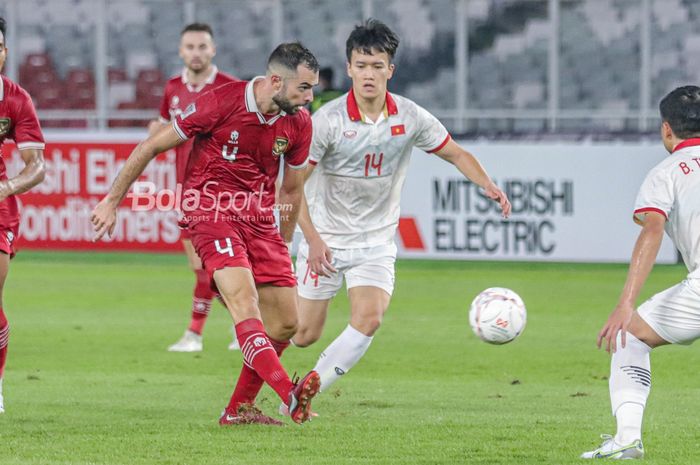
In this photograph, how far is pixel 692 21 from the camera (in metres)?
22.4

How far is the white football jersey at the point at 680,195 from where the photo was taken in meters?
6.08

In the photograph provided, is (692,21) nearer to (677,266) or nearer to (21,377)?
(677,266)

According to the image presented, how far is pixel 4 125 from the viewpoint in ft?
25.9

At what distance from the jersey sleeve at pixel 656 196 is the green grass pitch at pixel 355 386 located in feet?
3.83

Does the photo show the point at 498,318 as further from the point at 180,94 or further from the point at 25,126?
the point at 180,94

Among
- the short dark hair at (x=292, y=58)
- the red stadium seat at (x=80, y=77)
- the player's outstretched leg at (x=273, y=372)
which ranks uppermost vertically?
the short dark hair at (x=292, y=58)

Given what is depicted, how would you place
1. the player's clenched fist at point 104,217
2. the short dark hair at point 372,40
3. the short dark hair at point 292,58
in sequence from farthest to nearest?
the short dark hair at point 372,40, the short dark hair at point 292,58, the player's clenched fist at point 104,217

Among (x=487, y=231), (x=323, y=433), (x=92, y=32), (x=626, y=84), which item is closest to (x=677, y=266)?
(x=487, y=231)

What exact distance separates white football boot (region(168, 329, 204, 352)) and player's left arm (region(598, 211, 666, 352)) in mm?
5711

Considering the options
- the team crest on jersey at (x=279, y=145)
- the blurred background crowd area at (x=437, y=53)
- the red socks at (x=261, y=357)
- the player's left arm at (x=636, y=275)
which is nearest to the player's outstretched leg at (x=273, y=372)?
the red socks at (x=261, y=357)

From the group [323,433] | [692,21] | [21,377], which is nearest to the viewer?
[323,433]

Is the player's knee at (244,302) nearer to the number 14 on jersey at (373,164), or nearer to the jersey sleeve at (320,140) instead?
the jersey sleeve at (320,140)

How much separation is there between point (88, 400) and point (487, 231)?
8984 millimetres

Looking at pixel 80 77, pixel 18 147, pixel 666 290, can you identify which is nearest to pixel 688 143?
pixel 666 290
